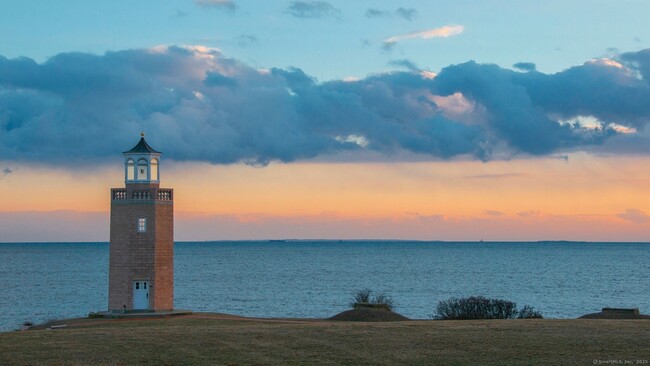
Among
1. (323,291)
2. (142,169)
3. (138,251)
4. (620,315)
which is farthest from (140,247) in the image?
(323,291)

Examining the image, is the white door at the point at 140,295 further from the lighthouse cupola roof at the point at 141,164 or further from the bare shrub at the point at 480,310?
the bare shrub at the point at 480,310

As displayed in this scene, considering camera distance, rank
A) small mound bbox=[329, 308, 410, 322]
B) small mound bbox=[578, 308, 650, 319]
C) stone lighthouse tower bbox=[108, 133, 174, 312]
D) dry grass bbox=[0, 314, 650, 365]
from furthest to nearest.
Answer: stone lighthouse tower bbox=[108, 133, 174, 312], small mound bbox=[329, 308, 410, 322], small mound bbox=[578, 308, 650, 319], dry grass bbox=[0, 314, 650, 365]

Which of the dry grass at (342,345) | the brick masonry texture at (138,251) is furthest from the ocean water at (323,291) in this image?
the dry grass at (342,345)

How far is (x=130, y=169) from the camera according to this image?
53.0 m

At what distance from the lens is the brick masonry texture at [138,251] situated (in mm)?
51156

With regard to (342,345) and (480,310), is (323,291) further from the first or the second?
(342,345)

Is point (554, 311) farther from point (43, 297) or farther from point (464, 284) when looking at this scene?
point (43, 297)

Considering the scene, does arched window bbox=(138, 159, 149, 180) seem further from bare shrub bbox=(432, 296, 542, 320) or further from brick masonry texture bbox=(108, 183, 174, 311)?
bare shrub bbox=(432, 296, 542, 320)

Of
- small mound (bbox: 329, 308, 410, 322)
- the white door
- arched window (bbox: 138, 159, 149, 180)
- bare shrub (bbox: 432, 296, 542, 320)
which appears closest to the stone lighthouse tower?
the white door

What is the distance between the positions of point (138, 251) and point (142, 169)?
507 cm

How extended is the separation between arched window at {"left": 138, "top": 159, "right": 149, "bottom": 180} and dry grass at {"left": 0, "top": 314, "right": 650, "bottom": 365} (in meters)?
19.6

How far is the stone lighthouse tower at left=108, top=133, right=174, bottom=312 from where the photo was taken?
51156 millimetres

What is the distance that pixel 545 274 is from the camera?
15238 cm

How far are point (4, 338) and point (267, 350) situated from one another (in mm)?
10280
